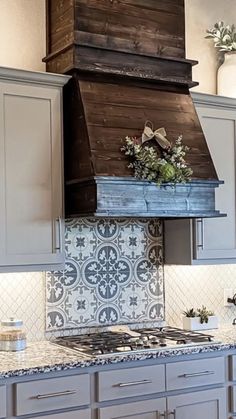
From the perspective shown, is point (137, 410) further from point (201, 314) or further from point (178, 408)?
point (201, 314)

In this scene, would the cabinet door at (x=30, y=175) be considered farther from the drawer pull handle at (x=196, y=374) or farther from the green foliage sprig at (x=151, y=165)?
the drawer pull handle at (x=196, y=374)

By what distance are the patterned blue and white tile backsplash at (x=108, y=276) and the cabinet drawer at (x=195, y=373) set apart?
64 centimetres

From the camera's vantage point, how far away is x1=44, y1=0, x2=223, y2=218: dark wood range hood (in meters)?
3.28

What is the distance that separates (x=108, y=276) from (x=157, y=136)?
0.95 m

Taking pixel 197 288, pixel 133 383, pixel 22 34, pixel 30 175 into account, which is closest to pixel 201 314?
pixel 197 288

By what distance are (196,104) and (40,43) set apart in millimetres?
1027

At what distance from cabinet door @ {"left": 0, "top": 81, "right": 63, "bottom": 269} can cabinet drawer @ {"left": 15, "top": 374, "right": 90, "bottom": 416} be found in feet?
2.12

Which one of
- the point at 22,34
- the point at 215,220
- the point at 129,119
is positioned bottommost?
the point at 215,220

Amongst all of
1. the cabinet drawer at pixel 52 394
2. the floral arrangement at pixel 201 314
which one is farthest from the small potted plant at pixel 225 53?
the cabinet drawer at pixel 52 394

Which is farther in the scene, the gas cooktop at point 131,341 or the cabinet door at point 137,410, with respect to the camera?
the gas cooktop at point 131,341

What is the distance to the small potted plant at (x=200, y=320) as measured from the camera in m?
3.90

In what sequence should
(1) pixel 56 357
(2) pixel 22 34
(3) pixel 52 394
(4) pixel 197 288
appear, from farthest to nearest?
(4) pixel 197 288, (2) pixel 22 34, (1) pixel 56 357, (3) pixel 52 394

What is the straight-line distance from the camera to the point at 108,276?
3820 millimetres

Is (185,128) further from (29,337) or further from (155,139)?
(29,337)
